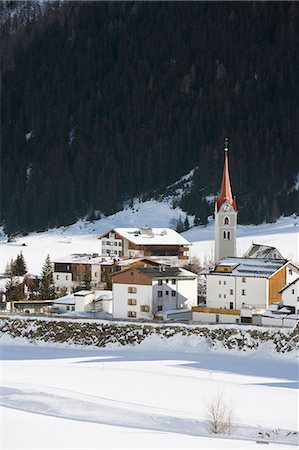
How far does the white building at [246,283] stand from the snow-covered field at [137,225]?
15159mm

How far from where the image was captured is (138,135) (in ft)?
346

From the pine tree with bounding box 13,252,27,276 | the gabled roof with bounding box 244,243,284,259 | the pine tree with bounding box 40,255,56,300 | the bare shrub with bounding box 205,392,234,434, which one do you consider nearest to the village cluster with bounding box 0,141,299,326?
the pine tree with bounding box 40,255,56,300

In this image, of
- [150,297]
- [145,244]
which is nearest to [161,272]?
[150,297]

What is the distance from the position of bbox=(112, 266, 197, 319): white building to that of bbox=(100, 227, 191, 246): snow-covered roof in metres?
18.5

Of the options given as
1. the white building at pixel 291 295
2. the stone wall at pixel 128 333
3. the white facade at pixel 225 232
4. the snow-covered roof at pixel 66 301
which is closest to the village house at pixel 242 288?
the white building at pixel 291 295

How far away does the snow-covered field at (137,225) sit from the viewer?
57562mm

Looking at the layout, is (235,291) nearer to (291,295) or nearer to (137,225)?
(291,295)

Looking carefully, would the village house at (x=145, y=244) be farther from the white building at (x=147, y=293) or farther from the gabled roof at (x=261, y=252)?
the white building at (x=147, y=293)

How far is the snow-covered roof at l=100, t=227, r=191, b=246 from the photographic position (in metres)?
55.4

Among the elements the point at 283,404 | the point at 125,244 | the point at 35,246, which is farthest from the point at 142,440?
the point at 35,246

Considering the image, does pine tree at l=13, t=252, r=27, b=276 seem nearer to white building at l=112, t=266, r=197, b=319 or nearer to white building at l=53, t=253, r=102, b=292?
white building at l=53, t=253, r=102, b=292

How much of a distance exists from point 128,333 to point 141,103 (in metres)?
76.8

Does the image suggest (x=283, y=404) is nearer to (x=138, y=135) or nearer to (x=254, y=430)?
(x=254, y=430)

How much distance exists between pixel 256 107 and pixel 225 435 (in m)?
82.8
